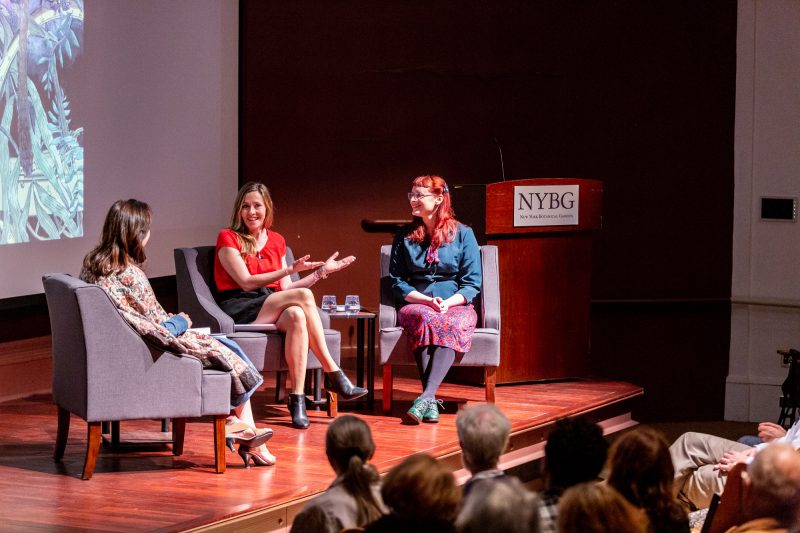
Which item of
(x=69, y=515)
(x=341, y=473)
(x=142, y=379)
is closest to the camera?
(x=341, y=473)

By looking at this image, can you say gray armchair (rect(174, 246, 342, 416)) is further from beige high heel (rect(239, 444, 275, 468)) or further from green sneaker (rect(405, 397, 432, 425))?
beige high heel (rect(239, 444, 275, 468))

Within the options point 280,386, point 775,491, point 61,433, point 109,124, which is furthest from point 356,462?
point 109,124

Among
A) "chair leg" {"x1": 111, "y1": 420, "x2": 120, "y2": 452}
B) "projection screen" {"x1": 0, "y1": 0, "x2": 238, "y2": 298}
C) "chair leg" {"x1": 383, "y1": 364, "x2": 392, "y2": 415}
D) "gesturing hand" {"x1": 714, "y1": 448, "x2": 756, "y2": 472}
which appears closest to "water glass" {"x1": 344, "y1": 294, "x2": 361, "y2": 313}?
"chair leg" {"x1": 383, "y1": 364, "x2": 392, "y2": 415}

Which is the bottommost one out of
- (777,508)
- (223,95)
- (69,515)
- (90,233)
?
(69,515)

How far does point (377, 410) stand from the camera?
19.1 ft

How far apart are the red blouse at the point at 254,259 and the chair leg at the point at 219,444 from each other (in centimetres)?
108

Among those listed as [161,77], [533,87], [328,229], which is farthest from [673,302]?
[161,77]

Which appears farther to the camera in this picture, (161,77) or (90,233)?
(161,77)

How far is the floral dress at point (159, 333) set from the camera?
14.9ft

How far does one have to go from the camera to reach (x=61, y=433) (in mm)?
4797

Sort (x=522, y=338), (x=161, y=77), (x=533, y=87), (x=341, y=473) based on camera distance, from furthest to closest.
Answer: (x=533, y=87)
(x=161, y=77)
(x=522, y=338)
(x=341, y=473)

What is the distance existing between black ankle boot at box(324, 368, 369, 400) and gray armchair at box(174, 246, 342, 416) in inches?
4.9

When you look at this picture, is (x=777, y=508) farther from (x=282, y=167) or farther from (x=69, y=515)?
(x=282, y=167)

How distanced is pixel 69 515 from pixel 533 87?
4.84 metres
